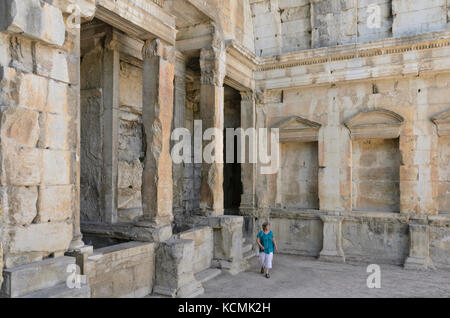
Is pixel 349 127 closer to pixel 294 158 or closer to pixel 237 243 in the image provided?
pixel 294 158

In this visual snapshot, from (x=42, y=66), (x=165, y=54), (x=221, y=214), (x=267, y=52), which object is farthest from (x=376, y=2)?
(x=42, y=66)

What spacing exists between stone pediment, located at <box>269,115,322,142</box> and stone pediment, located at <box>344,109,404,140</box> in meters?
0.80

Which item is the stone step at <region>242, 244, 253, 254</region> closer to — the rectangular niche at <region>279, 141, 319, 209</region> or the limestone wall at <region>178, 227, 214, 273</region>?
the rectangular niche at <region>279, 141, 319, 209</region>

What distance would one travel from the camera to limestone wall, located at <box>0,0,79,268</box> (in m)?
3.32

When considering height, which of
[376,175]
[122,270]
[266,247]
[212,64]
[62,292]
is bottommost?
[266,247]

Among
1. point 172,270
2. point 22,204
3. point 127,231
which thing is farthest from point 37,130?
point 172,270

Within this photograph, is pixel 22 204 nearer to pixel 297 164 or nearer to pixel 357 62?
pixel 297 164

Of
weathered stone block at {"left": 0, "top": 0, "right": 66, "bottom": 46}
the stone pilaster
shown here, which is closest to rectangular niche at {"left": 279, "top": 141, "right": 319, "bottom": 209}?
the stone pilaster

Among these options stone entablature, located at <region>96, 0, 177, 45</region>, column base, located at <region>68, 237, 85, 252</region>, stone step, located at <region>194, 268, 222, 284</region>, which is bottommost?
stone step, located at <region>194, 268, 222, 284</region>

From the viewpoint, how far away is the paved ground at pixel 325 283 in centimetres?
600

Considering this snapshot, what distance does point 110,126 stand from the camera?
6.78 m

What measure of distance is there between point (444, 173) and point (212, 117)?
17.4ft

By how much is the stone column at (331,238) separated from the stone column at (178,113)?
3536 mm

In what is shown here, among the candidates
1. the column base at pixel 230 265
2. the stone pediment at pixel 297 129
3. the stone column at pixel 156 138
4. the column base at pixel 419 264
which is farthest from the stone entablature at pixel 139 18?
the column base at pixel 419 264
